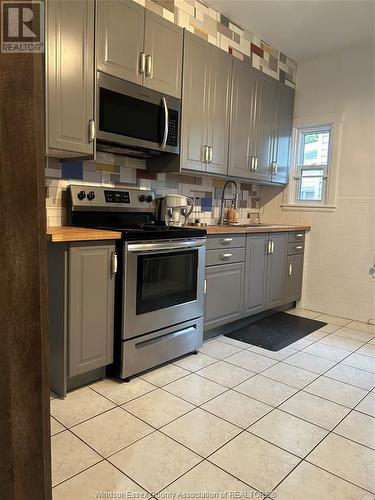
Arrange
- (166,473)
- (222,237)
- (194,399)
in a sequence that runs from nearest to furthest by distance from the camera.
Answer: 1. (166,473)
2. (194,399)
3. (222,237)

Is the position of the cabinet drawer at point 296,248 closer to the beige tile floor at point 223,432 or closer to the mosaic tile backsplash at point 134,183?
the mosaic tile backsplash at point 134,183

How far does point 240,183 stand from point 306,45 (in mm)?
1483

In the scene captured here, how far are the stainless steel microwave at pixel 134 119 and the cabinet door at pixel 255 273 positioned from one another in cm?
108

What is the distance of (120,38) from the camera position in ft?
7.95

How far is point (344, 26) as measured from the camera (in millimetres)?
3406

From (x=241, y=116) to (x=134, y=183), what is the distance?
123 cm

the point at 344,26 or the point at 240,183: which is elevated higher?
the point at 344,26

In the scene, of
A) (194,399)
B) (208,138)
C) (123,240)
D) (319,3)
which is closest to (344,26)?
(319,3)

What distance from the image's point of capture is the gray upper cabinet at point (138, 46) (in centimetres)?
235

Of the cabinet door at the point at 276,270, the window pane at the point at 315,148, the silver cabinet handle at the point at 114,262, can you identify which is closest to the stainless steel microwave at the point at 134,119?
the silver cabinet handle at the point at 114,262

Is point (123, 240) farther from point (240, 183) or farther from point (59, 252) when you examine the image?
point (240, 183)

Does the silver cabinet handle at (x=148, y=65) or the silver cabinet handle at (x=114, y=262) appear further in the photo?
the silver cabinet handle at (x=148, y=65)

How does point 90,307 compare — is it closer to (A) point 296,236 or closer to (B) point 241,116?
(B) point 241,116

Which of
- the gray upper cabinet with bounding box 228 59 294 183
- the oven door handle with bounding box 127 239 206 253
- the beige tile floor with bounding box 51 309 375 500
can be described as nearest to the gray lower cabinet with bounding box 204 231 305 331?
the oven door handle with bounding box 127 239 206 253
